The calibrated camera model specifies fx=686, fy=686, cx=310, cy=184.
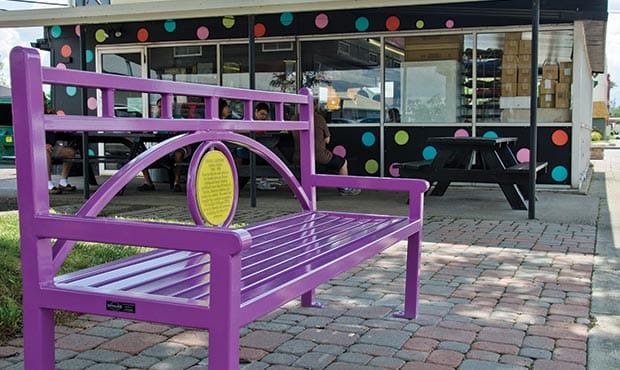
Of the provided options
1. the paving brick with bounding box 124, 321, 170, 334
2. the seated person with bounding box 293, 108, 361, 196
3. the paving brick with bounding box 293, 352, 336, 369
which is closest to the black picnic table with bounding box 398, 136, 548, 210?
the seated person with bounding box 293, 108, 361, 196

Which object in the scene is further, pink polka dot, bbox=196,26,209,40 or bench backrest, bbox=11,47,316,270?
pink polka dot, bbox=196,26,209,40

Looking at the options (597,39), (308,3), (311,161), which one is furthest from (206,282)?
(597,39)

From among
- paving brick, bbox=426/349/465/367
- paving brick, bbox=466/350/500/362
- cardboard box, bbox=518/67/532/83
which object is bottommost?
paving brick, bbox=466/350/500/362

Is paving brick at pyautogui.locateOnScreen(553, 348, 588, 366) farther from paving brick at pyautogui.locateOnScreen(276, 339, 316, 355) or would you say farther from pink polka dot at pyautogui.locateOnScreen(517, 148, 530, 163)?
pink polka dot at pyautogui.locateOnScreen(517, 148, 530, 163)

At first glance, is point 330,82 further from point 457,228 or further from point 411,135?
point 457,228

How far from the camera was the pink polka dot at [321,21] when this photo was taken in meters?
11.4

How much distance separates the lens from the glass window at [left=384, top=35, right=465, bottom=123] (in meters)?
10.9

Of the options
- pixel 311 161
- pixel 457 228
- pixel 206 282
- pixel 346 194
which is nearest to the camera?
pixel 206 282

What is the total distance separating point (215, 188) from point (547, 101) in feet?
27.0

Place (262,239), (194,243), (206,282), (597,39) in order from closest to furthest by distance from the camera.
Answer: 1. (194,243)
2. (206,282)
3. (262,239)
4. (597,39)

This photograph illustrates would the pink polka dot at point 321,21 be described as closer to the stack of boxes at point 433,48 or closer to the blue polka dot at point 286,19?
the blue polka dot at point 286,19

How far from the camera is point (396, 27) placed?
36.0 feet

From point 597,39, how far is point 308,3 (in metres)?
7.36

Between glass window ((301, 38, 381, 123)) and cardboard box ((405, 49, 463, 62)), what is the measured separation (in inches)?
20.7
